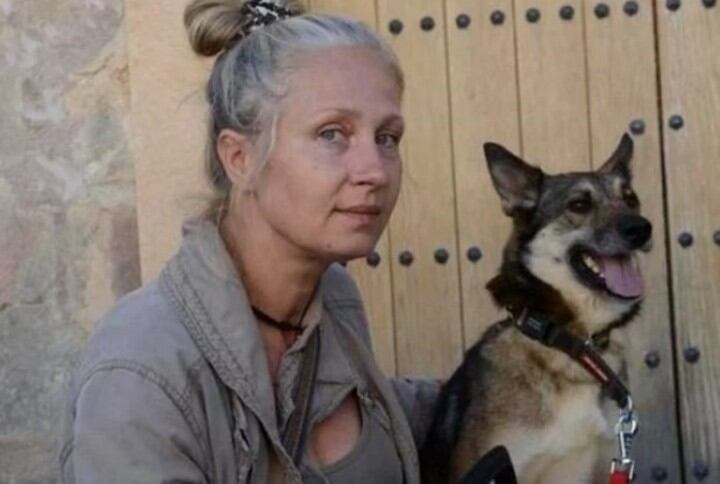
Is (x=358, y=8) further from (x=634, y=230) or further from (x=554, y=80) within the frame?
(x=634, y=230)

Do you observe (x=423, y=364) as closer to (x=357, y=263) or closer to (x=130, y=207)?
(x=357, y=263)

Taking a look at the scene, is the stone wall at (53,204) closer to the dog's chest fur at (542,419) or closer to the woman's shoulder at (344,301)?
the dog's chest fur at (542,419)

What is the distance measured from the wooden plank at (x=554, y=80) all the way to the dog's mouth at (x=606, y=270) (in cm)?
54

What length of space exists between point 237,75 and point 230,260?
12.6 inches

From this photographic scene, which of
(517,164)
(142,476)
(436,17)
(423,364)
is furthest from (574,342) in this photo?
(142,476)

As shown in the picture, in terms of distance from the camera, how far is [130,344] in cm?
270

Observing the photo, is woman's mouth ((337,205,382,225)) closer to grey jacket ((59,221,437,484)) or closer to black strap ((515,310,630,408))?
grey jacket ((59,221,437,484))

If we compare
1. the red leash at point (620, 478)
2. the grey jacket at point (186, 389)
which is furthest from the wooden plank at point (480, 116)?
the grey jacket at point (186, 389)

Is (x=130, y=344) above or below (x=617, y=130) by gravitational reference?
below

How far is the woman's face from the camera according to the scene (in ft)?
9.27

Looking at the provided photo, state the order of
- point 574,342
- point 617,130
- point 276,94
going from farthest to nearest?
point 617,130 < point 574,342 < point 276,94

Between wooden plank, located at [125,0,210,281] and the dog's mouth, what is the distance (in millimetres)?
1102

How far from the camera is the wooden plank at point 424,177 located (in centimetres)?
495

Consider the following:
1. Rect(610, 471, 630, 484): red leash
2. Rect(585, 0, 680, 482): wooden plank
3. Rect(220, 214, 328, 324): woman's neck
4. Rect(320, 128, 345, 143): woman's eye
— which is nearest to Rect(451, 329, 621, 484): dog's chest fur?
Rect(585, 0, 680, 482): wooden plank
